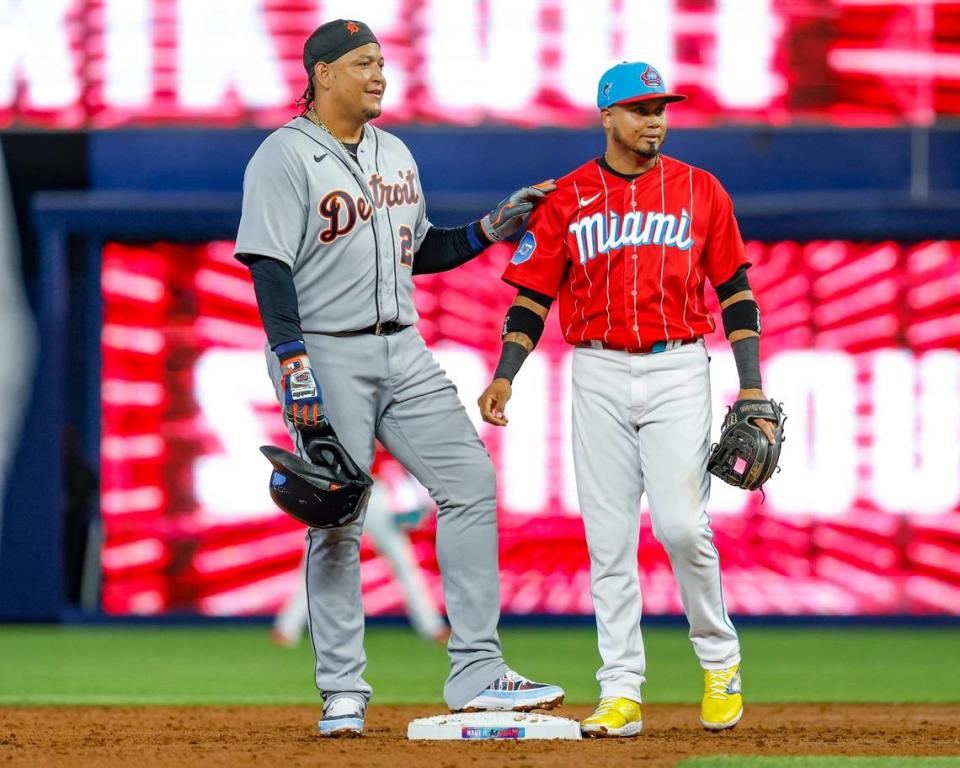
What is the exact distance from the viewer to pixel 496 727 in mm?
5367

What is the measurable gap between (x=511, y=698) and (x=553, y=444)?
229 inches

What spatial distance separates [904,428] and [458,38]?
12.0 feet

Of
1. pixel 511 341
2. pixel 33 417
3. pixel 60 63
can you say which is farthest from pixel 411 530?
pixel 511 341

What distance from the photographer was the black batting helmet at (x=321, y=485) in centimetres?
529

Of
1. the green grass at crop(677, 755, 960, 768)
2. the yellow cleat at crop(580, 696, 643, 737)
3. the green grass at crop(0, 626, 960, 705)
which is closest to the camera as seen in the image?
the green grass at crop(677, 755, 960, 768)

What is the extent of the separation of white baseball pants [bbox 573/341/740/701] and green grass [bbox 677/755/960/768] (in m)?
0.71

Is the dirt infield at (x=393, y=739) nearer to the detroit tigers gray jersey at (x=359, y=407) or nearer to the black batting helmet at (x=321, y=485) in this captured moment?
the detroit tigers gray jersey at (x=359, y=407)

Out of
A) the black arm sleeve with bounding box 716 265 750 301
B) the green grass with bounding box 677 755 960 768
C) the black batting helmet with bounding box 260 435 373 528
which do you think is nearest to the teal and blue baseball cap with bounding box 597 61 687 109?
the black arm sleeve with bounding box 716 265 750 301

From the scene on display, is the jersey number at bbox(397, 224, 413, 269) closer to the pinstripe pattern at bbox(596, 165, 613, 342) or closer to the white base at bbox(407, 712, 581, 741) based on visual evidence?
the pinstripe pattern at bbox(596, 165, 613, 342)

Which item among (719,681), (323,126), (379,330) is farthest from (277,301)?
(719,681)

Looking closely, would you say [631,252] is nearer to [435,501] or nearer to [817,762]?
[435,501]

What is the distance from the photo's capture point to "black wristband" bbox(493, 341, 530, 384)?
572 cm

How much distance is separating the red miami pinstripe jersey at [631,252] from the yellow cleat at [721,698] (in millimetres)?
1053

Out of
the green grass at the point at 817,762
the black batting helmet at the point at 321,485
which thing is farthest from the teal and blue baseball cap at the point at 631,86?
the green grass at the point at 817,762
